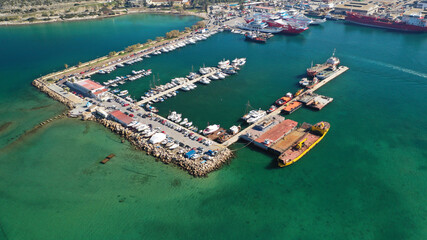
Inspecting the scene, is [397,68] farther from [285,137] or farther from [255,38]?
[285,137]

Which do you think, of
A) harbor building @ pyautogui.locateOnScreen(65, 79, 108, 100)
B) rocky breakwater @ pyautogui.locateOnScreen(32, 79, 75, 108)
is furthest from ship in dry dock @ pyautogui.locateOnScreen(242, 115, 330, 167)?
rocky breakwater @ pyautogui.locateOnScreen(32, 79, 75, 108)

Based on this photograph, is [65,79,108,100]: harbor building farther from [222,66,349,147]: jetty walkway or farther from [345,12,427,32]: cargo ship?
[345,12,427,32]: cargo ship

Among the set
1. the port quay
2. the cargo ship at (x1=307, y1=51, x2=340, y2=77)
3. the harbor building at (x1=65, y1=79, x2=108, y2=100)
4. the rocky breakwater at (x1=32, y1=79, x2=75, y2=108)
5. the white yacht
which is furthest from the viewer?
the cargo ship at (x1=307, y1=51, x2=340, y2=77)

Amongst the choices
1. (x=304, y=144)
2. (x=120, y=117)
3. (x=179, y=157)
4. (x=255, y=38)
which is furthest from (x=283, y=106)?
(x=255, y=38)

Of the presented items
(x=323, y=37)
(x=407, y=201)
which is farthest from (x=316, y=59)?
(x=407, y=201)

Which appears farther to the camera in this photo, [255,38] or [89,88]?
[255,38]

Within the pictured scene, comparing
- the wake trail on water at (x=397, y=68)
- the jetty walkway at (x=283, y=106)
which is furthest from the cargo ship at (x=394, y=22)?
the jetty walkway at (x=283, y=106)

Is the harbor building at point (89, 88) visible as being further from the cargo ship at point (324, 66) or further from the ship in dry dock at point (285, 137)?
the cargo ship at point (324, 66)
